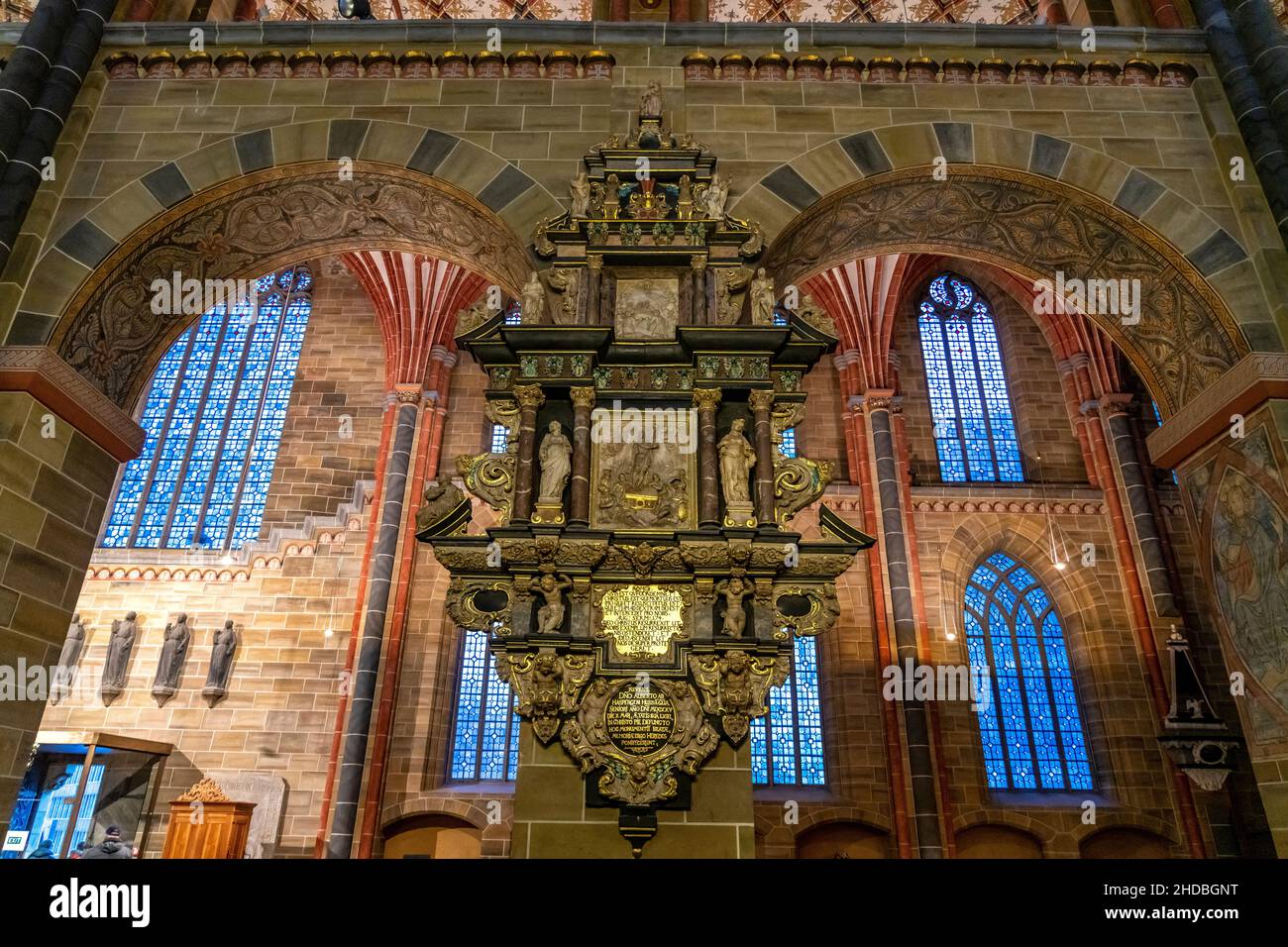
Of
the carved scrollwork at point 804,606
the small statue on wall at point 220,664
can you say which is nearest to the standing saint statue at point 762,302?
the carved scrollwork at point 804,606

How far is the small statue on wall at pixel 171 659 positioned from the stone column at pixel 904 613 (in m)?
11.0

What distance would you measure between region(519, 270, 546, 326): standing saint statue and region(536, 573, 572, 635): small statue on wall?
6.24 ft

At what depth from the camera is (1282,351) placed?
20.9 feet

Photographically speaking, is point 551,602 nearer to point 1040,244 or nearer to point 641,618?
point 641,618

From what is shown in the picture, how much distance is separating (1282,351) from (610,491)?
208 inches

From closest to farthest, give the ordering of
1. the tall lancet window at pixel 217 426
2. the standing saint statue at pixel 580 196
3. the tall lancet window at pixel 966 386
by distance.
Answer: the standing saint statue at pixel 580 196 → the tall lancet window at pixel 217 426 → the tall lancet window at pixel 966 386

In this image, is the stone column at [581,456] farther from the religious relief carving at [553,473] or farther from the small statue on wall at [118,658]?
the small statue on wall at [118,658]

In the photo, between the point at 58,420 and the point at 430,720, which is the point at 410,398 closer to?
the point at 430,720

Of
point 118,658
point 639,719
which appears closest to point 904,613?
point 639,719

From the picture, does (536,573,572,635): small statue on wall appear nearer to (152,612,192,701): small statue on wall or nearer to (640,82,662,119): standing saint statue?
(640,82,662,119): standing saint statue

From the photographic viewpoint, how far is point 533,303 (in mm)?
6199

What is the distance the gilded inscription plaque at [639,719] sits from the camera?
5.27m

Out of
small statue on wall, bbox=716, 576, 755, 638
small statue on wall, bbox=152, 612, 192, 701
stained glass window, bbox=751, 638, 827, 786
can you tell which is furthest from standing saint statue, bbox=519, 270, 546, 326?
small statue on wall, bbox=152, 612, 192, 701

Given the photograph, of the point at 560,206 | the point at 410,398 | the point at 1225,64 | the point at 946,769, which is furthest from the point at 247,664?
the point at 1225,64
